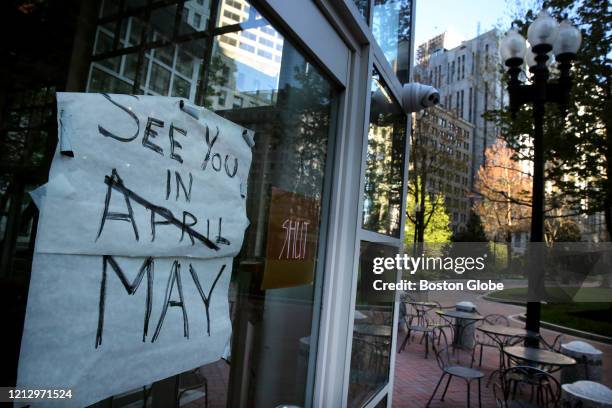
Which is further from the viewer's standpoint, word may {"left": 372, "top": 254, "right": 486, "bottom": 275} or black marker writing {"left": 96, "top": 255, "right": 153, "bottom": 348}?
word may {"left": 372, "top": 254, "right": 486, "bottom": 275}

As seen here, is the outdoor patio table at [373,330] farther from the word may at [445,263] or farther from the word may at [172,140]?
the word may at [445,263]

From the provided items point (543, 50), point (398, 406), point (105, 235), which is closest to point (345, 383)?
point (105, 235)

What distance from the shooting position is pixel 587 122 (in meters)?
10.6

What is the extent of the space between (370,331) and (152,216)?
1.78m

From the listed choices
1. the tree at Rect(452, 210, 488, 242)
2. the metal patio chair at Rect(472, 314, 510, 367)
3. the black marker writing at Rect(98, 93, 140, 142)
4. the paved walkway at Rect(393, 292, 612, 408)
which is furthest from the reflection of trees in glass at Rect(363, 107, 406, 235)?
the tree at Rect(452, 210, 488, 242)

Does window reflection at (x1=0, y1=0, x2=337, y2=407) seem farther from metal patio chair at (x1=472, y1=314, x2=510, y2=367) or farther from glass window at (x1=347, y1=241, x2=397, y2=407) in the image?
metal patio chair at (x1=472, y1=314, x2=510, y2=367)

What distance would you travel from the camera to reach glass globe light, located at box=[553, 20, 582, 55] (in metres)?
5.72

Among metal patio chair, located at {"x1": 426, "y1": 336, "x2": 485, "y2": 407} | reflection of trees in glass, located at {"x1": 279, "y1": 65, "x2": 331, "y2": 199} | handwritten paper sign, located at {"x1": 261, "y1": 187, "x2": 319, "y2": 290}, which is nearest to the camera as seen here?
handwritten paper sign, located at {"x1": 261, "y1": 187, "x2": 319, "y2": 290}

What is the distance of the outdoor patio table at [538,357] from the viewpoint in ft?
14.3

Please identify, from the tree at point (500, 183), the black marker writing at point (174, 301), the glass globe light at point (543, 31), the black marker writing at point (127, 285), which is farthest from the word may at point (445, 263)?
the black marker writing at point (127, 285)

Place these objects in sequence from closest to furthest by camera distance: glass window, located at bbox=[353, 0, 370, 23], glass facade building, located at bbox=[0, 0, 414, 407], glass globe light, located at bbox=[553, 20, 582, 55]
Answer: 1. glass facade building, located at bbox=[0, 0, 414, 407]
2. glass window, located at bbox=[353, 0, 370, 23]
3. glass globe light, located at bbox=[553, 20, 582, 55]

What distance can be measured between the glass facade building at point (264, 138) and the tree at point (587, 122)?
10.9m

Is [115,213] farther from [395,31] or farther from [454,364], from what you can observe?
[454,364]

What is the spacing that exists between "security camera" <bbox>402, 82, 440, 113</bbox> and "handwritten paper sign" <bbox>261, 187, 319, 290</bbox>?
4.21 ft
